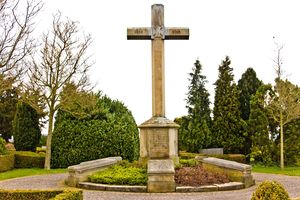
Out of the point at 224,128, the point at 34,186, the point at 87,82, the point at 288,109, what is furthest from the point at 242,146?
the point at 34,186

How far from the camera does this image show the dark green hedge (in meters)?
20.8

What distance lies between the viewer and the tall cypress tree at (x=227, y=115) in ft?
95.5

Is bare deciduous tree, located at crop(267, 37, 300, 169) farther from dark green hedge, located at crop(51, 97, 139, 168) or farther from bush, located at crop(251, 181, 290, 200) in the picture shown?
bush, located at crop(251, 181, 290, 200)

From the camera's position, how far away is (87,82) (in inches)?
902

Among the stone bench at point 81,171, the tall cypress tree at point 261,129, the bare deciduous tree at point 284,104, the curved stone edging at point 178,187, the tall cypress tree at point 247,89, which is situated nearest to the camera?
the curved stone edging at point 178,187

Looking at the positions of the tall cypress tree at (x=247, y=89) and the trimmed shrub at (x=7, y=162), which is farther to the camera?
the tall cypress tree at (x=247, y=89)

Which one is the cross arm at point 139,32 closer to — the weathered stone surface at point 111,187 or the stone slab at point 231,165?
the stone slab at point 231,165

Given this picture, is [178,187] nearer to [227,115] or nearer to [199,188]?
[199,188]

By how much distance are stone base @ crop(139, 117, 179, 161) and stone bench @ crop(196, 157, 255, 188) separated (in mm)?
2067

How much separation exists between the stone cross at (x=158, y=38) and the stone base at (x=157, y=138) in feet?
1.67

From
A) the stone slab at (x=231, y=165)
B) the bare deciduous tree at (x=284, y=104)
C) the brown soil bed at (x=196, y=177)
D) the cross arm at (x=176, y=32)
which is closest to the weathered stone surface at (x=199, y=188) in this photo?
the brown soil bed at (x=196, y=177)

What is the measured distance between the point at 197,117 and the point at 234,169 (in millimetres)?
17205

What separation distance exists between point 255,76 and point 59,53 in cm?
1829

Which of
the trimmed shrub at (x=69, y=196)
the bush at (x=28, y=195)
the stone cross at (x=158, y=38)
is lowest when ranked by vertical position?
the bush at (x=28, y=195)
